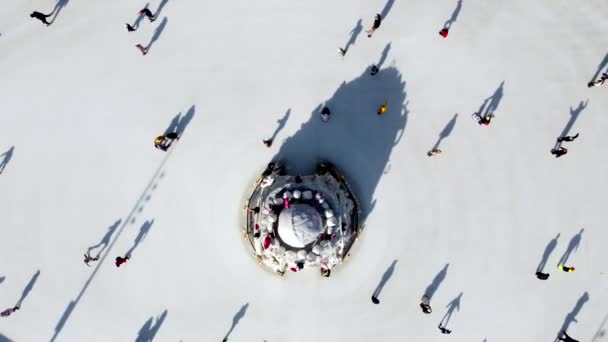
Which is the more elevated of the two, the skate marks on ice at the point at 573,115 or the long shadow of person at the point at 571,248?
the skate marks on ice at the point at 573,115

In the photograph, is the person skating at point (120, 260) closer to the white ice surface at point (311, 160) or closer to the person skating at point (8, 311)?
the white ice surface at point (311, 160)

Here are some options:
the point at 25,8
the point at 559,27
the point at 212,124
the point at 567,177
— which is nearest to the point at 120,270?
the point at 212,124

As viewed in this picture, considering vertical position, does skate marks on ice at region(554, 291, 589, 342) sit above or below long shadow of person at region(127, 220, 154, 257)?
above

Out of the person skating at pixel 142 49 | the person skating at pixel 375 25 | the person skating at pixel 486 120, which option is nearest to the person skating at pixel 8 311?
the person skating at pixel 142 49

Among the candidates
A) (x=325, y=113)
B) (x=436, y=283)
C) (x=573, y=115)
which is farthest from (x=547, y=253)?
(x=325, y=113)

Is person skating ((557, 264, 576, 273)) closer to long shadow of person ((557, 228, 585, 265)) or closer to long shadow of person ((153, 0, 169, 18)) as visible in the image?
long shadow of person ((557, 228, 585, 265))

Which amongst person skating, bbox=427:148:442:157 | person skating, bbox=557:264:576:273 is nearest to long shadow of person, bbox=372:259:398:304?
person skating, bbox=427:148:442:157

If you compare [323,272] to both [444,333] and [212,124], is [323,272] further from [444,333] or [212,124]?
[212,124]
